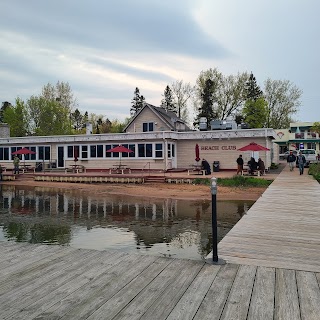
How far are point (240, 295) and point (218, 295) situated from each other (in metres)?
0.27

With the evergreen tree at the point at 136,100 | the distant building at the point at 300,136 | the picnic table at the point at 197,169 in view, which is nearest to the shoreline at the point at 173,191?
the picnic table at the point at 197,169

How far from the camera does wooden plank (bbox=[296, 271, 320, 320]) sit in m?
3.44

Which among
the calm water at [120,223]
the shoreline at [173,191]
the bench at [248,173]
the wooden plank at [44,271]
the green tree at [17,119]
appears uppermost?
the green tree at [17,119]

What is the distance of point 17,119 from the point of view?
51.4m

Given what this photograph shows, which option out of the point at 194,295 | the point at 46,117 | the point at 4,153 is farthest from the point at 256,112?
the point at 194,295

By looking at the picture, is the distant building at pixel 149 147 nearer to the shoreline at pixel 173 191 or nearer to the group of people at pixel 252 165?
the group of people at pixel 252 165

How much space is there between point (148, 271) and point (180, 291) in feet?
2.91

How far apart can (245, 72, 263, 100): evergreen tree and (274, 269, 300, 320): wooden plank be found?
5260cm

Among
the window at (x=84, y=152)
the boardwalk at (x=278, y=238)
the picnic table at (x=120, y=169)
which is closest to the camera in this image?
the boardwalk at (x=278, y=238)

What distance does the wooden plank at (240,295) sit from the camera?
11.3 ft

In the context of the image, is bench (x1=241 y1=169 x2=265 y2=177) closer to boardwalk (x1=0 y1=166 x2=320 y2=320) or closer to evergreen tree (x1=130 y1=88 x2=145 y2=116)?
boardwalk (x1=0 y1=166 x2=320 y2=320)

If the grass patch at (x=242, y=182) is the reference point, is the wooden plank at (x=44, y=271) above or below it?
above

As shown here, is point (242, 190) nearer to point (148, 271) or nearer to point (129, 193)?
point (129, 193)

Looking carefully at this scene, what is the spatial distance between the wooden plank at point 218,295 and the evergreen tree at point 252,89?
2072 inches
